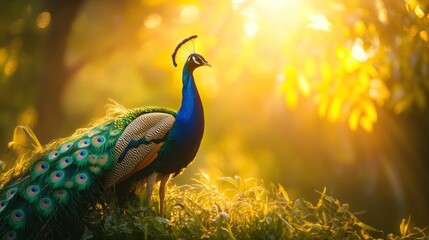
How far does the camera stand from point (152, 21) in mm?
11328

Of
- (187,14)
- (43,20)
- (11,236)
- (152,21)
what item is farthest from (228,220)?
(43,20)

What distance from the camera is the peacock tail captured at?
4625mm

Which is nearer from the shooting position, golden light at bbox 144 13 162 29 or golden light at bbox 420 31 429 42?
golden light at bbox 420 31 429 42

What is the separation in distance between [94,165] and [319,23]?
3.54 m

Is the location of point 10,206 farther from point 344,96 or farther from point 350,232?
point 344,96

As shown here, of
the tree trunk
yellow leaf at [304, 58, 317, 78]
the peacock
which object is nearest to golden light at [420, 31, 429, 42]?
yellow leaf at [304, 58, 317, 78]

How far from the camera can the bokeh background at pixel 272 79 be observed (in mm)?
7551

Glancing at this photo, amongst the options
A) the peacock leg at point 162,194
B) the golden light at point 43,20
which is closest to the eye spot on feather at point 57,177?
the peacock leg at point 162,194

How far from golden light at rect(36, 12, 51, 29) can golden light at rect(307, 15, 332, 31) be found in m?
5.17

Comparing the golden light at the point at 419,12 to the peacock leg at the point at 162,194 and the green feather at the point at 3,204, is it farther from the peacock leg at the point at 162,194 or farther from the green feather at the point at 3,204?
the green feather at the point at 3,204

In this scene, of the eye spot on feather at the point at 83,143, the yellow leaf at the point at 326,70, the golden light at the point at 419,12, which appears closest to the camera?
the eye spot on feather at the point at 83,143

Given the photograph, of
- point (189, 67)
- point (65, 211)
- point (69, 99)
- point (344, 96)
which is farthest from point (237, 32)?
point (69, 99)

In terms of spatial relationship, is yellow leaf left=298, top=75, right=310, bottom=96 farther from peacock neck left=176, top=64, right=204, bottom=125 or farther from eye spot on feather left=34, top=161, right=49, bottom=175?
eye spot on feather left=34, top=161, right=49, bottom=175

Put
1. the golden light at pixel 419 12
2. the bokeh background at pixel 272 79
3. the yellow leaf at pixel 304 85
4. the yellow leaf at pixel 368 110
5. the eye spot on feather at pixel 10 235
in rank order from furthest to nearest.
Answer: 1. the yellow leaf at pixel 368 110
2. the bokeh background at pixel 272 79
3. the yellow leaf at pixel 304 85
4. the golden light at pixel 419 12
5. the eye spot on feather at pixel 10 235
